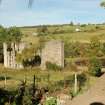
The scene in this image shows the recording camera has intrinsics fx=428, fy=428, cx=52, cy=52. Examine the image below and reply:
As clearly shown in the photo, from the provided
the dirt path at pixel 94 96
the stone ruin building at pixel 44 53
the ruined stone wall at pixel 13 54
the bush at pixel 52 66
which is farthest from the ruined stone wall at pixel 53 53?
the dirt path at pixel 94 96

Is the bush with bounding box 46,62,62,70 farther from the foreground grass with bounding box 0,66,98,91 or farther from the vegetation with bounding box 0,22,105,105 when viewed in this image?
the foreground grass with bounding box 0,66,98,91

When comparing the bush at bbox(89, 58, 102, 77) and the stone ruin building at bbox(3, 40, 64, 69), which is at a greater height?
the stone ruin building at bbox(3, 40, 64, 69)

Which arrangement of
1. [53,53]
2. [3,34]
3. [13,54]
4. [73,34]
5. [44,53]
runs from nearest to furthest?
[53,53] → [44,53] → [13,54] → [3,34] → [73,34]

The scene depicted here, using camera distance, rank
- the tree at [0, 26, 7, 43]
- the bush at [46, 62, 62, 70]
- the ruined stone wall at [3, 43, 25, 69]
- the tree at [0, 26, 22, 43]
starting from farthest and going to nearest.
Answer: the tree at [0, 26, 22, 43] → the tree at [0, 26, 7, 43] → the ruined stone wall at [3, 43, 25, 69] → the bush at [46, 62, 62, 70]

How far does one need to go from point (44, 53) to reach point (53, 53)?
117 centimetres

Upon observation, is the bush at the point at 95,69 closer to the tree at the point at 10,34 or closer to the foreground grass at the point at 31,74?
the foreground grass at the point at 31,74

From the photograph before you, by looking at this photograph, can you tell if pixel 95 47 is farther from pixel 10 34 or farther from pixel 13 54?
pixel 13 54

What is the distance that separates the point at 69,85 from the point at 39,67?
626 inches

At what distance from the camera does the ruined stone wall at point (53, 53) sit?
4534cm

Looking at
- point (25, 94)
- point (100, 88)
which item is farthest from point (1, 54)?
point (100, 88)

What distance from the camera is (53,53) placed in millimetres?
45750

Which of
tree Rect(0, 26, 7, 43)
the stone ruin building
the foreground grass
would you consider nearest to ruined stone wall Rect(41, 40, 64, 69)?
the stone ruin building

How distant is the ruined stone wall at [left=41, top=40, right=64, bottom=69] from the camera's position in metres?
45.3

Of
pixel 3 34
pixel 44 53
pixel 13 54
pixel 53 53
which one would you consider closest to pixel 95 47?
pixel 44 53
